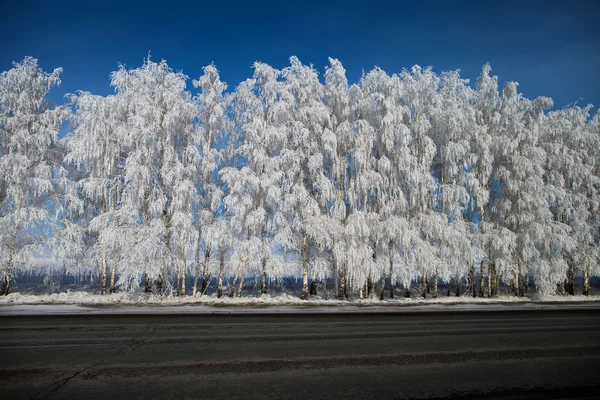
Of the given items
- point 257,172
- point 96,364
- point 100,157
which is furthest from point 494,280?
point 100,157

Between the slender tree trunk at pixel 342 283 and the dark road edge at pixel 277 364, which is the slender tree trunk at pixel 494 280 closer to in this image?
the slender tree trunk at pixel 342 283

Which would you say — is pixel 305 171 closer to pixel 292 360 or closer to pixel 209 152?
pixel 209 152

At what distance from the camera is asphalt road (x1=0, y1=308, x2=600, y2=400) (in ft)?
15.2

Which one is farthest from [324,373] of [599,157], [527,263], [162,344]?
[599,157]

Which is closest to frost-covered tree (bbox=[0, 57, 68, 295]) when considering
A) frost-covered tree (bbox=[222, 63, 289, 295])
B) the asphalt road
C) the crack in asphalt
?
the asphalt road

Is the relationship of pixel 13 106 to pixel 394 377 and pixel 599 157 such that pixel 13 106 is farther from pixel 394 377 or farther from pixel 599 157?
pixel 599 157

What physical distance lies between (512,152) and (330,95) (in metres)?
13.1

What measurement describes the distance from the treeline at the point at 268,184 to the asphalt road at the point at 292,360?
821cm

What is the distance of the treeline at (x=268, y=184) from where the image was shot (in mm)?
17719

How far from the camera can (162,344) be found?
7234mm

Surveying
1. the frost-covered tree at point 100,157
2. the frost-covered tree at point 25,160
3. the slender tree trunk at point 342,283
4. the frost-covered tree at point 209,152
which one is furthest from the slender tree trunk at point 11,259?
the slender tree trunk at point 342,283

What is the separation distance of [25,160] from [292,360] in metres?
19.4

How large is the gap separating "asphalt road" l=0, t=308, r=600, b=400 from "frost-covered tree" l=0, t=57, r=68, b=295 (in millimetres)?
9802

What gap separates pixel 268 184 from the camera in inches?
703
